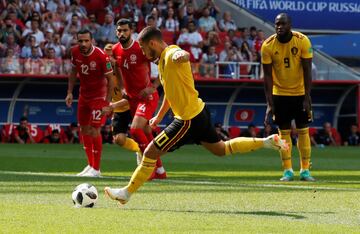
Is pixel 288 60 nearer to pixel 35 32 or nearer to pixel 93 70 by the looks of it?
pixel 93 70

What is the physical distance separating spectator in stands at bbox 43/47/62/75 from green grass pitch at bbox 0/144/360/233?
9.15m

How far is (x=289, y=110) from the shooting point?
16.1m

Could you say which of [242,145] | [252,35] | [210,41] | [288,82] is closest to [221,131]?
[210,41]

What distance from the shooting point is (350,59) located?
124ft

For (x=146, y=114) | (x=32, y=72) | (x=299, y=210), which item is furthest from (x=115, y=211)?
(x=32, y=72)

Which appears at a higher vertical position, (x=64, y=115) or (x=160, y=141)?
(x=160, y=141)

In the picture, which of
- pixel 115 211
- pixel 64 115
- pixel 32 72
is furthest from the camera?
pixel 64 115

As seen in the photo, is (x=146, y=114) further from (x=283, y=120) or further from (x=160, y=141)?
(x=160, y=141)

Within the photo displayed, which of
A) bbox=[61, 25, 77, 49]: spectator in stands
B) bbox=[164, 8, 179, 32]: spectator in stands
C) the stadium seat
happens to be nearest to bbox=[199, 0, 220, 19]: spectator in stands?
bbox=[164, 8, 179, 32]: spectator in stands

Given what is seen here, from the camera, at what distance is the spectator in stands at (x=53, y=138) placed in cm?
3067

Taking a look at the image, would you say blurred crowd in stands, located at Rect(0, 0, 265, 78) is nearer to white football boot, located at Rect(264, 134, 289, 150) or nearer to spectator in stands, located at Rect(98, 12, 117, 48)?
spectator in stands, located at Rect(98, 12, 117, 48)

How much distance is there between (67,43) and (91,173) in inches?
589

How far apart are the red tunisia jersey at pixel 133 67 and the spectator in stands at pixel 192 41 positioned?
15778mm

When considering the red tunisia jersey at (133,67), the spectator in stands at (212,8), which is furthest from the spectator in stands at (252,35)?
the red tunisia jersey at (133,67)
